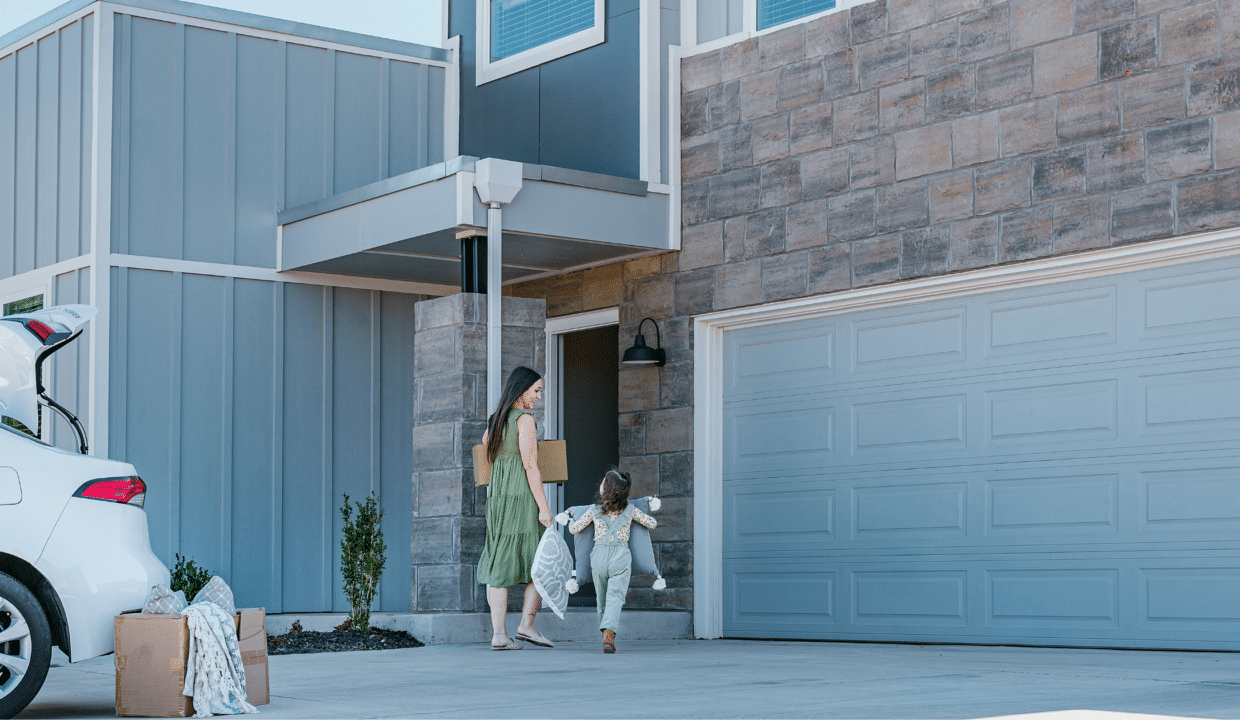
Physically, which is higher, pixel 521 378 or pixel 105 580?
pixel 521 378

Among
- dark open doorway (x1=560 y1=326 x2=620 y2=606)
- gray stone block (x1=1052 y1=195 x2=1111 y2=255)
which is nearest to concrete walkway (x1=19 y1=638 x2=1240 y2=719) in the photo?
gray stone block (x1=1052 y1=195 x2=1111 y2=255)

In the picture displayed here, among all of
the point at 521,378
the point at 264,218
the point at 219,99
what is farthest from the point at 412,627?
the point at 219,99

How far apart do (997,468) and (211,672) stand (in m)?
5.43

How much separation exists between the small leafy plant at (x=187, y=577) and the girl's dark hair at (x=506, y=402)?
3.12 meters

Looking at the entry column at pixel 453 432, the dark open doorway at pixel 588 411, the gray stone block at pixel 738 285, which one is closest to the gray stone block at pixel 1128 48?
the gray stone block at pixel 738 285

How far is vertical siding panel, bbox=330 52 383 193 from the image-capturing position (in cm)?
1280

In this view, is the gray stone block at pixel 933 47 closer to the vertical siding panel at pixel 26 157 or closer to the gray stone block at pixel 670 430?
the gray stone block at pixel 670 430

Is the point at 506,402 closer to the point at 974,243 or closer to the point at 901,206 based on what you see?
the point at 901,206

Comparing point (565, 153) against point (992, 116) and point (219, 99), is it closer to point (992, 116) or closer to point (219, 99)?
point (219, 99)

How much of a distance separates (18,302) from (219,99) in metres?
2.43

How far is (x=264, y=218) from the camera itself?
12.4 metres

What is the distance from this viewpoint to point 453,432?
10508 mm

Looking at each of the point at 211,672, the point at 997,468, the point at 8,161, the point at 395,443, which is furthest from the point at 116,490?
the point at 8,161

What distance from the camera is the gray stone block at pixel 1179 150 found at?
8516mm
